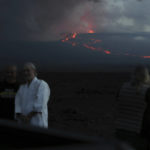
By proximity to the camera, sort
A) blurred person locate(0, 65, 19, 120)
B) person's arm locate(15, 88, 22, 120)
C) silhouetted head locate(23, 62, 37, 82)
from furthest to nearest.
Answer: blurred person locate(0, 65, 19, 120), person's arm locate(15, 88, 22, 120), silhouetted head locate(23, 62, 37, 82)

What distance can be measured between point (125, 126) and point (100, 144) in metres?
2.63

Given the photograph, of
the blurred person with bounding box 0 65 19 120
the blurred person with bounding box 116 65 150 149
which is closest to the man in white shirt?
the blurred person with bounding box 0 65 19 120

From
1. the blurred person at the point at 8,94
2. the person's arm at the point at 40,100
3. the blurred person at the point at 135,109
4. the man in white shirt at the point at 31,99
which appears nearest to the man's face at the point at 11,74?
the blurred person at the point at 8,94

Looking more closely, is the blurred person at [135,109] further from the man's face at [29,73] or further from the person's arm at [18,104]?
the person's arm at [18,104]

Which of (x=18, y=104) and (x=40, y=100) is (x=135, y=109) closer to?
(x=40, y=100)

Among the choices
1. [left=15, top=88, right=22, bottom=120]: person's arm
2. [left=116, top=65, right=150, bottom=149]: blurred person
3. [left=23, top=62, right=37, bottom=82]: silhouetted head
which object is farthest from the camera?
[left=15, top=88, right=22, bottom=120]: person's arm

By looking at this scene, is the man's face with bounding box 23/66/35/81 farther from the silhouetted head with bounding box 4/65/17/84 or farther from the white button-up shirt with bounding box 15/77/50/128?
the silhouetted head with bounding box 4/65/17/84

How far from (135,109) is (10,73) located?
186 cm

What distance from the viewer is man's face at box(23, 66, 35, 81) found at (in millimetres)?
4023

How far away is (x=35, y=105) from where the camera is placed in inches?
159

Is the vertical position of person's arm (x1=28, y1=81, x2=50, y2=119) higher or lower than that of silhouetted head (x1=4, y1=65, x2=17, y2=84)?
lower

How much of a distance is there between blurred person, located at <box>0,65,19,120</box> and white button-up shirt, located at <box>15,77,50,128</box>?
233mm

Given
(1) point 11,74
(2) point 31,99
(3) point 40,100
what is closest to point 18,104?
(2) point 31,99

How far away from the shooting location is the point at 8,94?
436cm
